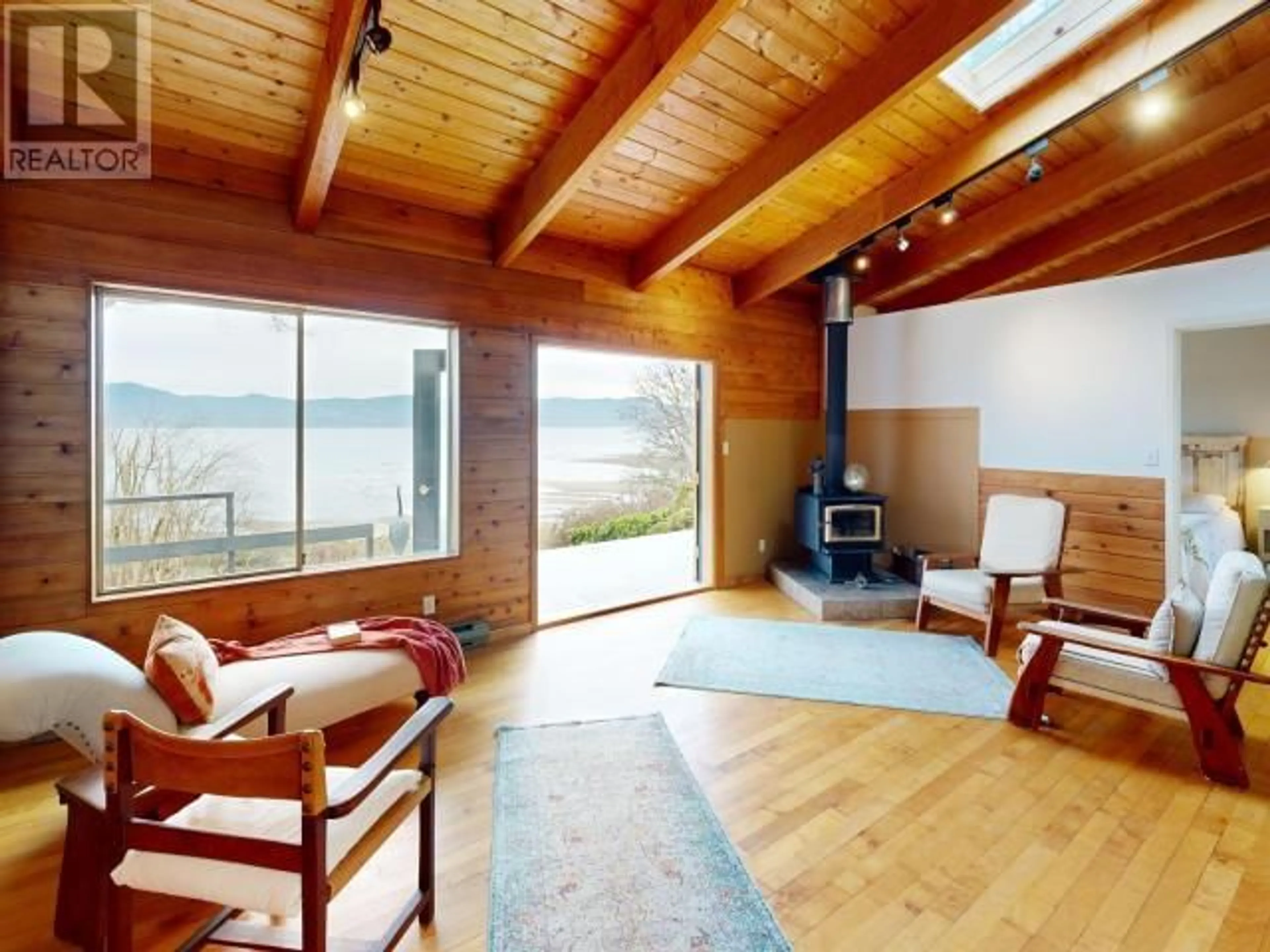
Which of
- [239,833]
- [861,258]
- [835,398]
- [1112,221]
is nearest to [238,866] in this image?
[239,833]

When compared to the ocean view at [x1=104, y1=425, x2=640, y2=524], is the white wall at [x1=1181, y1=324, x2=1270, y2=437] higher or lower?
higher

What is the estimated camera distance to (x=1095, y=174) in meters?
3.98

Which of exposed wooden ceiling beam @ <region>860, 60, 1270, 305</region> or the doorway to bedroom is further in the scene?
the doorway to bedroom

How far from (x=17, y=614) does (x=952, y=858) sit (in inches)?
156

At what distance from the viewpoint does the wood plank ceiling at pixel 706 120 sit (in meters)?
2.61

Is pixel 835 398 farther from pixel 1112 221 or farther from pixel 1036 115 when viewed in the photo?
pixel 1036 115

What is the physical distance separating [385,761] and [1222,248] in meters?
6.74

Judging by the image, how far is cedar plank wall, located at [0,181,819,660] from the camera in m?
2.78

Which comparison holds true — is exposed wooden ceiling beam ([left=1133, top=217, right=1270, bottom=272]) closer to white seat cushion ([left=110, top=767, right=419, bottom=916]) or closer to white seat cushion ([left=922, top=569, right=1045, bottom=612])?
white seat cushion ([left=922, top=569, right=1045, bottom=612])

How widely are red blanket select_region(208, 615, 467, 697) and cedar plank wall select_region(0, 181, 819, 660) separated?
54 cm

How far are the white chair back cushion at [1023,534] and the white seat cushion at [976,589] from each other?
111 mm

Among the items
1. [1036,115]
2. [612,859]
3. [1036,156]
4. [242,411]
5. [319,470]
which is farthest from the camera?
[1036,156]

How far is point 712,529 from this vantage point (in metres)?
5.65

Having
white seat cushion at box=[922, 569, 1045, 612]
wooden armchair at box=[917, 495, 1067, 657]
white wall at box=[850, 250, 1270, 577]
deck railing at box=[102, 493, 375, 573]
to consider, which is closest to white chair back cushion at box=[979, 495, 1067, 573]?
wooden armchair at box=[917, 495, 1067, 657]
